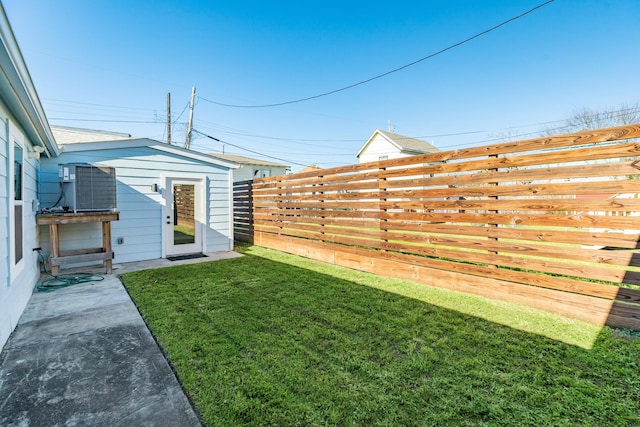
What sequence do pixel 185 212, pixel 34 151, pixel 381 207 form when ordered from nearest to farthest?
pixel 34 151 < pixel 381 207 < pixel 185 212

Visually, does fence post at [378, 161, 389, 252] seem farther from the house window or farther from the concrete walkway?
the house window

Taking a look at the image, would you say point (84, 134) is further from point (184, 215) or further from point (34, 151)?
point (34, 151)

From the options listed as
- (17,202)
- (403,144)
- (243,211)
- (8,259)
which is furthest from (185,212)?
(403,144)

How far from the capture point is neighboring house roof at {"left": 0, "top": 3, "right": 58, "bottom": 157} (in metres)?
1.72

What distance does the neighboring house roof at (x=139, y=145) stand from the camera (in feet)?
17.3

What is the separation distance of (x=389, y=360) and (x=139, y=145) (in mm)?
6172

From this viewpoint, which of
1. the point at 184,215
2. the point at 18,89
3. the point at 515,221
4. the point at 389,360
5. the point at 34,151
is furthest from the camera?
the point at 184,215

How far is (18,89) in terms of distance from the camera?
92.9 inches

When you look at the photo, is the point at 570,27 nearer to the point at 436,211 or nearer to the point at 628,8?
the point at 628,8

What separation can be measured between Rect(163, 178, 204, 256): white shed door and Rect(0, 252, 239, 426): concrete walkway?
3.08m

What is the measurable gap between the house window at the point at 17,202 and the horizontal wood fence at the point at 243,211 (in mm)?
5047

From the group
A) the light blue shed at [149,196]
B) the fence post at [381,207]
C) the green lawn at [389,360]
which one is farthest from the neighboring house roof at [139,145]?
the fence post at [381,207]

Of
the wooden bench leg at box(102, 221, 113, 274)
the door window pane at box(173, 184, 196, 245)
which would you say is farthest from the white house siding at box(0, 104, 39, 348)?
the door window pane at box(173, 184, 196, 245)

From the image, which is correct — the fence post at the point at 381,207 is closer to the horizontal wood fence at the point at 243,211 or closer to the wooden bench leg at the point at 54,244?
the horizontal wood fence at the point at 243,211
